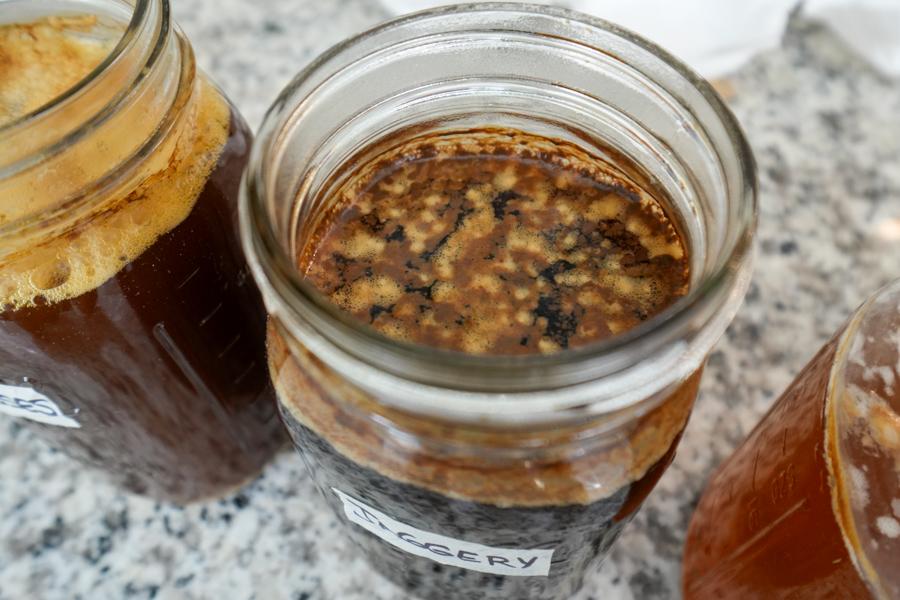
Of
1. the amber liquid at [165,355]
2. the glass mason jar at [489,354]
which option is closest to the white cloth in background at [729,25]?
the glass mason jar at [489,354]

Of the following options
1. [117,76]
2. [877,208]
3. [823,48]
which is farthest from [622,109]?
[823,48]

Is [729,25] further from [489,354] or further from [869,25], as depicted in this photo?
[489,354]

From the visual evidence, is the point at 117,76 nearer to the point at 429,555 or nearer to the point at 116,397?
the point at 116,397

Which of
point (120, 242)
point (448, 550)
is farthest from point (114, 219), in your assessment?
point (448, 550)

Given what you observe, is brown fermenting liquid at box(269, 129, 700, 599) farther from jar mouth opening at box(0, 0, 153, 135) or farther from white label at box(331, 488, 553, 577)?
jar mouth opening at box(0, 0, 153, 135)

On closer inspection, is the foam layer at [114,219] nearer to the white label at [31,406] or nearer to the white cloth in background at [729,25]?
the white label at [31,406]
